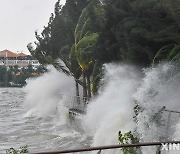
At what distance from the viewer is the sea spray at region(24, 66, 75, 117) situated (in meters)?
42.0

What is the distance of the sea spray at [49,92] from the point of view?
1655 inches

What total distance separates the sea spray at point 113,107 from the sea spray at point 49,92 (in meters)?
17.8

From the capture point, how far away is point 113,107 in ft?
65.4

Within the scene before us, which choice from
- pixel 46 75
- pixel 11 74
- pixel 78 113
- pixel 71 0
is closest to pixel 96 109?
pixel 78 113

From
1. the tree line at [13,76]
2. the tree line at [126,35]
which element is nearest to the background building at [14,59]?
the tree line at [13,76]

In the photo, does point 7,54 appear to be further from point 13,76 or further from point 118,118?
point 118,118

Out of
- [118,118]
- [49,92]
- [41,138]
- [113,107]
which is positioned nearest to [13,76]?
[49,92]

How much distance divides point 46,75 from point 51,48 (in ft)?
34.5

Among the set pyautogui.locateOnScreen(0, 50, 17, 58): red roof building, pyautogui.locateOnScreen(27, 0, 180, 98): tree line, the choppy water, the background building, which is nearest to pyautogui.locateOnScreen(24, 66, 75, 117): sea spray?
pyautogui.locateOnScreen(27, 0, 180, 98): tree line

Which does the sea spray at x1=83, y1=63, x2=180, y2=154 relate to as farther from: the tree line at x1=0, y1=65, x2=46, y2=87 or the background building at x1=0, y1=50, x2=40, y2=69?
the background building at x1=0, y1=50, x2=40, y2=69

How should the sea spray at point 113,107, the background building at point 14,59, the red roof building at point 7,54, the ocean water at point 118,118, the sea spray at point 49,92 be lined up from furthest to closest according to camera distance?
the red roof building at point 7,54
the background building at point 14,59
the sea spray at point 49,92
the sea spray at point 113,107
the ocean water at point 118,118

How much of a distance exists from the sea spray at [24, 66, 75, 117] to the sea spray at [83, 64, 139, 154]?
17766 mm

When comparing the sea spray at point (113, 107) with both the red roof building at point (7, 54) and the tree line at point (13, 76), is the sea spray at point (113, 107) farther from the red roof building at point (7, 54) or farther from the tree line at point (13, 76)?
the red roof building at point (7, 54)

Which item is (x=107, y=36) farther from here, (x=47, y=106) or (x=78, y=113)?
(x=47, y=106)
